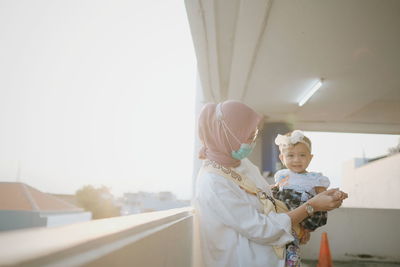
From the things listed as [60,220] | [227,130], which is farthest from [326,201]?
[60,220]

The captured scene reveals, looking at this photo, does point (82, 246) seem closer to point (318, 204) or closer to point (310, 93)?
point (318, 204)

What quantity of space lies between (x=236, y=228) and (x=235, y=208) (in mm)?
92

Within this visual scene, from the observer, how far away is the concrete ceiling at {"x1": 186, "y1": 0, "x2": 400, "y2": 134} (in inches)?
120

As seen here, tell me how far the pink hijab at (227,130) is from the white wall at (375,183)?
13.3m

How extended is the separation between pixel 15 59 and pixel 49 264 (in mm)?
1739

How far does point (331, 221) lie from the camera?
623cm

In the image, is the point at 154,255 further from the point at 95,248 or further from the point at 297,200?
the point at 297,200

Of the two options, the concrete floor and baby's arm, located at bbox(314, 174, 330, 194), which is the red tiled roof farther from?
the concrete floor

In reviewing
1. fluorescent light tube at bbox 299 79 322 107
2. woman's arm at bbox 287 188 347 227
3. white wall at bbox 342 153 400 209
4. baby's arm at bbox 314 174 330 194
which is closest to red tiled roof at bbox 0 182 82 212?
woman's arm at bbox 287 188 347 227

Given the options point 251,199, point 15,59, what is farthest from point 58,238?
point 15,59

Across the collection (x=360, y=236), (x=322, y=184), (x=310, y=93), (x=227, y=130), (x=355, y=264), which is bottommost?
(x=355, y=264)

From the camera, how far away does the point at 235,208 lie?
1.31 metres

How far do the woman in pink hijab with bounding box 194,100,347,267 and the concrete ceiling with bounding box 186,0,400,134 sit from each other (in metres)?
1.89

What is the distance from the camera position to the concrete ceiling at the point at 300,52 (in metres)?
3.05
